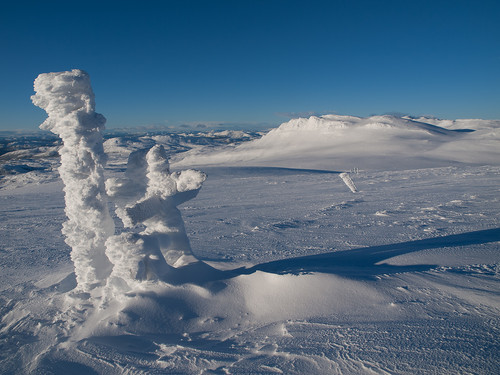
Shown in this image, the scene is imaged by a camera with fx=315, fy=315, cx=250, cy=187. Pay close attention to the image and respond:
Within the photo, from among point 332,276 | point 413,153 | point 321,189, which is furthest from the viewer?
point 413,153

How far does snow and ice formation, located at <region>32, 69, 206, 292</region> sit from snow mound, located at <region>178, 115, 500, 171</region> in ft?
82.1

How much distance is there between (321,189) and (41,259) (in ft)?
A: 42.9

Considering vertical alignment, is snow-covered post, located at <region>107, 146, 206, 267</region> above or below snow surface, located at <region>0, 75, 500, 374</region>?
above

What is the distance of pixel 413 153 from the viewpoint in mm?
Result: 35688

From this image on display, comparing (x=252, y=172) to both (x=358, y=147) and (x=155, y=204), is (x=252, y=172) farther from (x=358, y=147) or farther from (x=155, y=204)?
(x=358, y=147)

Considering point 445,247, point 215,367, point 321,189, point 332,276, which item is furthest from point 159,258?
point 321,189

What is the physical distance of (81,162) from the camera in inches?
214

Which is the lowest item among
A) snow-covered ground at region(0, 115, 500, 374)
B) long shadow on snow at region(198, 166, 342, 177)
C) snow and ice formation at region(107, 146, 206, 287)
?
long shadow on snow at region(198, 166, 342, 177)

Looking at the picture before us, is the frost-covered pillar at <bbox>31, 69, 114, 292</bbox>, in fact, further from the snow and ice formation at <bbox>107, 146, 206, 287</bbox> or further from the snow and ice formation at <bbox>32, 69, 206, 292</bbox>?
the snow and ice formation at <bbox>107, 146, 206, 287</bbox>

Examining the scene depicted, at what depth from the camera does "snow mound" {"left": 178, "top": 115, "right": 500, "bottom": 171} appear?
103ft

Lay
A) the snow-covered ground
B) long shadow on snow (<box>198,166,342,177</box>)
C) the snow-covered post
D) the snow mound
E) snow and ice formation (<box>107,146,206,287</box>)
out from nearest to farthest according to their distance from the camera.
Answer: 1. the snow-covered ground
2. snow and ice formation (<box>107,146,206,287</box>)
3. the snow-covered post
4. long shadow on snow (<box>198,166,342,177</box>)
5. the snow mound

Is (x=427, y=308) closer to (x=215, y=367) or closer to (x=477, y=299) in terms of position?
(x=477, y=299)

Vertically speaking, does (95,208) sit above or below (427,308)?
above

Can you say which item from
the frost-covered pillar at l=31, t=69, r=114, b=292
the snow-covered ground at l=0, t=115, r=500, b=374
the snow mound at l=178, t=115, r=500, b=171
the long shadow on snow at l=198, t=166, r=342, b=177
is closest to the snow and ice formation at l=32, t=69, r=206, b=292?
the frost-covered pillar at l=31, t=69, r=114, b=292
